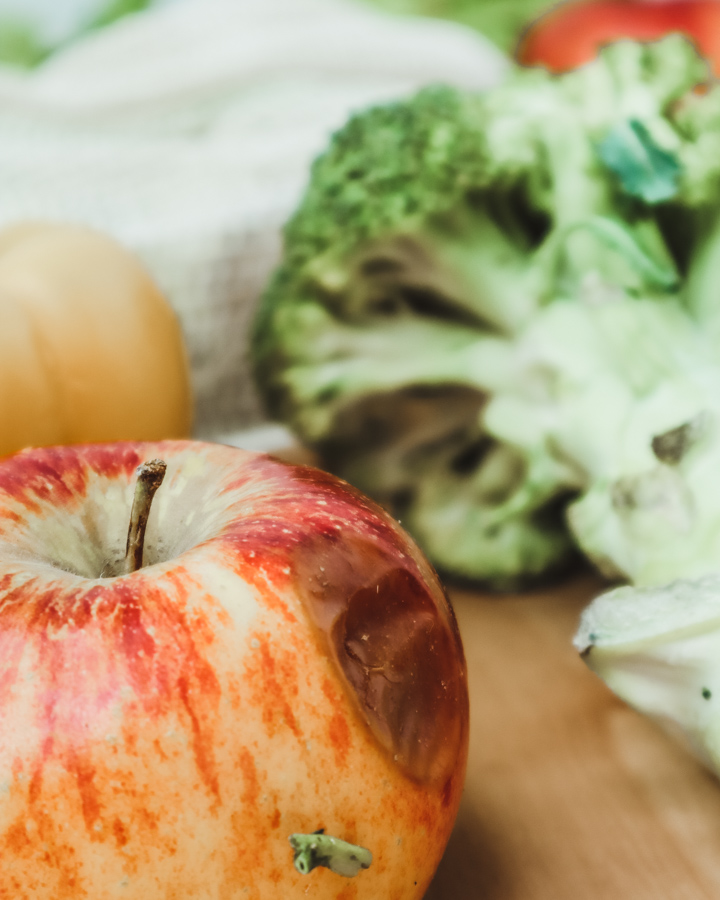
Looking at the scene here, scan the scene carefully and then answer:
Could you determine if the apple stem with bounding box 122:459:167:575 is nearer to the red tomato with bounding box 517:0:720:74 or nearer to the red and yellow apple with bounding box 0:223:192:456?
the red and yellow apple with bounding box 0:223:192:456

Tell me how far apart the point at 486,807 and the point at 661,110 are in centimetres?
48

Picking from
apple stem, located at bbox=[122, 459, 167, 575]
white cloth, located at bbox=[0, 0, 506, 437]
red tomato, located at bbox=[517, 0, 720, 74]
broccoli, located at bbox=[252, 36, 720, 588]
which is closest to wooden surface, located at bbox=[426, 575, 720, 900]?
broccoli, located at bbox=[252, 36, 720, 588]

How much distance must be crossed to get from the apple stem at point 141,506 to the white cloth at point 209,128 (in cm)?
49

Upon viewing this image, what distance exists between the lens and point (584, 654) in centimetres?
43

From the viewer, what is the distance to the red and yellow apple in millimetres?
553

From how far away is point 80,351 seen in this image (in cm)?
58

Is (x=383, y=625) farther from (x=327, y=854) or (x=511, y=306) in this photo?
(x=511, y=306)

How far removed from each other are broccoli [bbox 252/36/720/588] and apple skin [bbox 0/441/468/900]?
228mm

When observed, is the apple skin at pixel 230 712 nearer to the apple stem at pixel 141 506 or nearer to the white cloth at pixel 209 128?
the apple stem at pixel 141 506

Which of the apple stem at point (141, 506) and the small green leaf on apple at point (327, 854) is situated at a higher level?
the apple stem at point (141, 506)

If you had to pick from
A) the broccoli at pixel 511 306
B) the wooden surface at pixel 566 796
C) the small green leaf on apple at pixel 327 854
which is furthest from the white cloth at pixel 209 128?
the small green leaf on apple at pixel 327 854

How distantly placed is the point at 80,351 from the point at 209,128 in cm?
50

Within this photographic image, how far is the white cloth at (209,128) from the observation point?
31.6 inches

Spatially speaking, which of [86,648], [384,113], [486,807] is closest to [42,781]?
[86,648]
